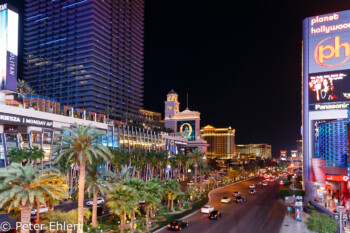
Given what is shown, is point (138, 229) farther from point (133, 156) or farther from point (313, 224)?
point (133, 156)

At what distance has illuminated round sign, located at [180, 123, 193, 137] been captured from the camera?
162 meters

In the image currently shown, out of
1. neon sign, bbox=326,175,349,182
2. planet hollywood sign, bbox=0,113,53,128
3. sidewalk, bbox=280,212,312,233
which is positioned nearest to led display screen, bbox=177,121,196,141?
neon sign, bbox=326,175,349,182

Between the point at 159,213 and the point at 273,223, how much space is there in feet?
52.1

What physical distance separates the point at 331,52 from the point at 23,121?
64244 mm

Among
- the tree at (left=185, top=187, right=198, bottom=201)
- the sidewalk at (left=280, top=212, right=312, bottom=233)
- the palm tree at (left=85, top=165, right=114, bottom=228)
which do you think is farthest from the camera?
the tree at (left=185, top=187, right=198, bottom=201)

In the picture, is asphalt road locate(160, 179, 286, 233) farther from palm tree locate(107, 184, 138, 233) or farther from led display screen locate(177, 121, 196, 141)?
led display screen locate(177, 121, 196, 141)

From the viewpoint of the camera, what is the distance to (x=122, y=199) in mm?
31359

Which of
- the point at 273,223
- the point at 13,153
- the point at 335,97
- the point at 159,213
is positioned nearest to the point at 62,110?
the point at 13,153

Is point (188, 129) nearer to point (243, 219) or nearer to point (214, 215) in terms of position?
point (243, 219)

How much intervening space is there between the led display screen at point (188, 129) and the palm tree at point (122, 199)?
129 meters

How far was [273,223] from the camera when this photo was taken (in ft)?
137

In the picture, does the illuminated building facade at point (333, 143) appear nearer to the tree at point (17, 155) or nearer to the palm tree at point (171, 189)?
the palm tree at point (171, 189)

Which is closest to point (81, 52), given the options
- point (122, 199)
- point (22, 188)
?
point (122, 199)

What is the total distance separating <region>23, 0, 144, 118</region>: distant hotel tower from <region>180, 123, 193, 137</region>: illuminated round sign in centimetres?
3641
